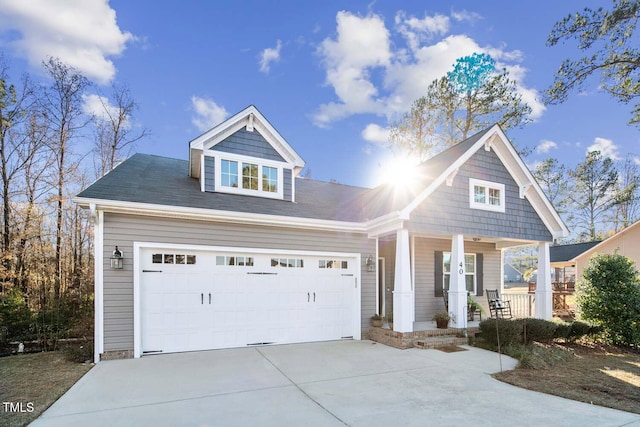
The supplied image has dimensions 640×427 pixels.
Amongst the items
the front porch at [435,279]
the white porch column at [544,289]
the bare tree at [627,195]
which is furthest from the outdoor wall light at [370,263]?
the bare tree at [627,195]

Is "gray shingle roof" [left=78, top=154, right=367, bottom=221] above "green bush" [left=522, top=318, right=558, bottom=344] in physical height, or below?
above

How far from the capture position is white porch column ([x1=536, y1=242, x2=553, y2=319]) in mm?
10141

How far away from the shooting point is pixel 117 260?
690 cm

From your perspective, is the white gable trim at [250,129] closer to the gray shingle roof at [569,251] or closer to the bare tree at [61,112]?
the bare tree at [61,112]

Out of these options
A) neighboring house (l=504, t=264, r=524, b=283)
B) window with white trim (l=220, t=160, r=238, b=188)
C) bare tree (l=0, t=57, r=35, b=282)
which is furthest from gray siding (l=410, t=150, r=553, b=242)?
neighboring house (l=504, t=264, r=524, b=283)

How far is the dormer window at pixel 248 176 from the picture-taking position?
29.5 feet

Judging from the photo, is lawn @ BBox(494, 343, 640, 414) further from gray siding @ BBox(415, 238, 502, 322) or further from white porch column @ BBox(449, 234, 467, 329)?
gray siding @ BBox(415, 238, 502, 322)

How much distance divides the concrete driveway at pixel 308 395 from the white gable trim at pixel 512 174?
4361mm

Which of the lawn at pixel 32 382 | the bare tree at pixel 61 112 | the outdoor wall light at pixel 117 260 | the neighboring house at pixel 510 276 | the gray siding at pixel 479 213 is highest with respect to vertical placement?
the bare tree at pixel 61 112

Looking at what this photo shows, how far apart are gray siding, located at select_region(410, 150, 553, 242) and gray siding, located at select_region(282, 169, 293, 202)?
3.51 m

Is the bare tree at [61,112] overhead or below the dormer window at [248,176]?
overhead

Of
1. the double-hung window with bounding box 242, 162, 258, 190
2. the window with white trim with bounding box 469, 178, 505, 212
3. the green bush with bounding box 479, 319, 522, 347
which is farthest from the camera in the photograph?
the window with white trim with bounding box 469, 178, 505, 212

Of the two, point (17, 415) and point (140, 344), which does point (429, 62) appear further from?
point (17, 415)

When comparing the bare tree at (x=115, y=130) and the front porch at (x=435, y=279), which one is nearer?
the front porch at (x=435, y=279)
